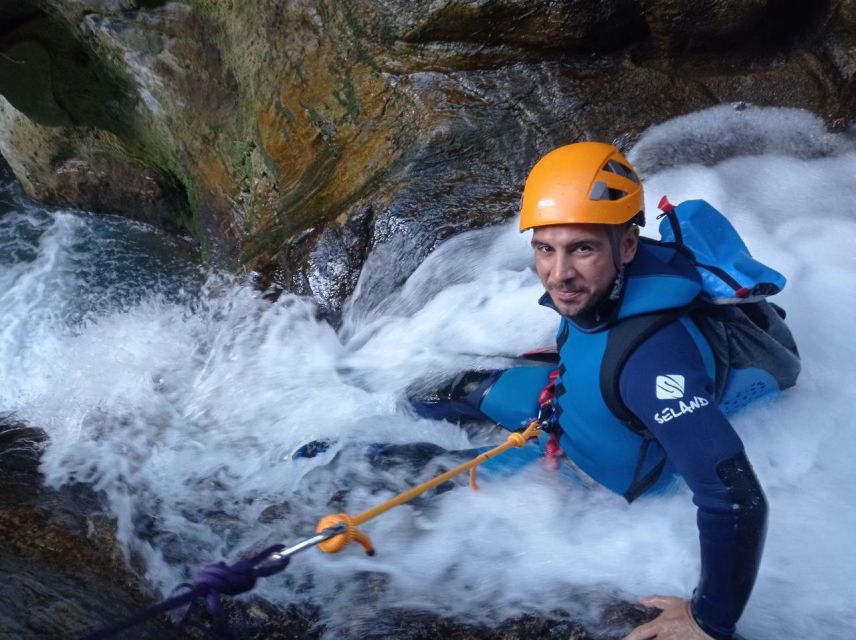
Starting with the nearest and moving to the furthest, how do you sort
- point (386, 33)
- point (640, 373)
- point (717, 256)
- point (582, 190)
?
1. point (640, 373)
2. point (582, 190)
3. point (717, 256)
4. point (386, 33)

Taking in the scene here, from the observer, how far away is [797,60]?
509 cm

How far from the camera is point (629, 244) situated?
2.53 m

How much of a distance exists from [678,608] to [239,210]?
459cm

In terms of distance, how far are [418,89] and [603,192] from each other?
2.86 m

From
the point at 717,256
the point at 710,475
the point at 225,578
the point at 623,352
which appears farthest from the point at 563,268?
the point at 225,578

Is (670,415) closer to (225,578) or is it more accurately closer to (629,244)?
(629,244)

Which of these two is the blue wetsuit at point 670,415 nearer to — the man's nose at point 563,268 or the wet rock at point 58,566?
the man's nose at point 563,268

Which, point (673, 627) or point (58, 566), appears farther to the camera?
point (58, 566)

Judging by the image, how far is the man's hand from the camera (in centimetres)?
221

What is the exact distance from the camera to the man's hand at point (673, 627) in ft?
7.23

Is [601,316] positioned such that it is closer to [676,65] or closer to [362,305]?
[362,305]

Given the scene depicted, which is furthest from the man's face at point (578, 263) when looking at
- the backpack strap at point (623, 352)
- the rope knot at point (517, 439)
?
the rope knot at point (517, 439)

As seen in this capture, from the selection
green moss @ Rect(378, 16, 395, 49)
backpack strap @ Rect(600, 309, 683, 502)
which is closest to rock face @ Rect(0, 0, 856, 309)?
green moss @ Rect(378, 16, 395, 49)

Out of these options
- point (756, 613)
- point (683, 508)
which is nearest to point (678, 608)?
point (756, 613)
